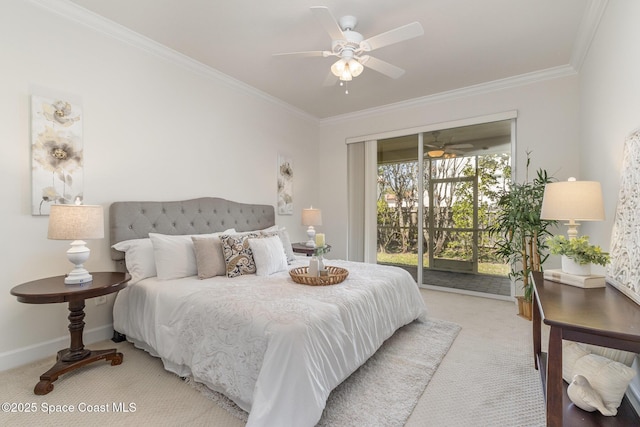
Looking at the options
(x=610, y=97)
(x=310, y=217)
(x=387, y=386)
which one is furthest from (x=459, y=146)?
(x=387, y=386)

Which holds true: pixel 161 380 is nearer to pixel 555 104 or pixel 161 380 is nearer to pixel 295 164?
pixel 295 164

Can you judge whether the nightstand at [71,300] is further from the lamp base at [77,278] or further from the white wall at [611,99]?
the white wall at [611,99]

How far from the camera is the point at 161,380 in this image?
2.03 meters

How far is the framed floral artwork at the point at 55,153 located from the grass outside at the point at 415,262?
4039 millimetres

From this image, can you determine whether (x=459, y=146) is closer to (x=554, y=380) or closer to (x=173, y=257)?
(x=554, y=380)

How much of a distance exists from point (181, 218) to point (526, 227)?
3.67 meters

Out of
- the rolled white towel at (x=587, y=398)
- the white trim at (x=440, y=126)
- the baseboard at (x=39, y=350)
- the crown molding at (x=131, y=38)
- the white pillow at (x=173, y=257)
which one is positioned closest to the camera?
the rolled white towel at (x=587, y=398)

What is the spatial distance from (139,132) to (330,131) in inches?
124

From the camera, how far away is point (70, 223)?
202 cm

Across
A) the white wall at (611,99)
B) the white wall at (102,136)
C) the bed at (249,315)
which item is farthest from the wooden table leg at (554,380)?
the white wall at (102,136)

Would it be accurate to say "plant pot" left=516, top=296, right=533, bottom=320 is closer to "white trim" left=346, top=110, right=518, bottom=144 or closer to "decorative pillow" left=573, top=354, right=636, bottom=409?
"decorative pillow" left=573, top=354, right=636, bottom=409

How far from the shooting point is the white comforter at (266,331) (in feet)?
4.87

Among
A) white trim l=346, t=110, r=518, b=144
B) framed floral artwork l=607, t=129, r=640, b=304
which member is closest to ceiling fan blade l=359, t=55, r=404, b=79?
framed floral artwork l=607, t=129, r=640, b=304

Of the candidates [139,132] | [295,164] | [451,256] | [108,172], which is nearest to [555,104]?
[451,256]
